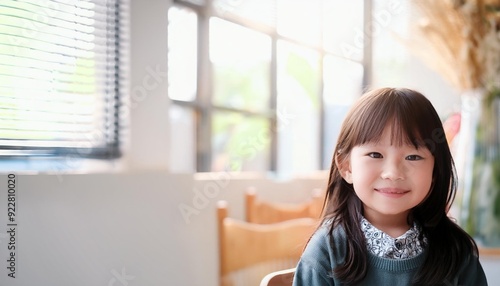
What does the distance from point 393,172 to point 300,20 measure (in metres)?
2.59

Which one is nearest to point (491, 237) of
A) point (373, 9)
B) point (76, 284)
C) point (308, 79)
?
point (76, 284)

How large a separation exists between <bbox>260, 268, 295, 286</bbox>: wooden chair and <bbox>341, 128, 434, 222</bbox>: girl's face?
19 centimetres

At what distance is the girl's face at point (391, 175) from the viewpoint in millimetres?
786

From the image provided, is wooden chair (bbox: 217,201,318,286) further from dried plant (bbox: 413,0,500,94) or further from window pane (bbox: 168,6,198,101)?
window pane (bbox: 168,6,198,101)

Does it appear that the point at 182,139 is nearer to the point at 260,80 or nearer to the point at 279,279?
the point at 260,80

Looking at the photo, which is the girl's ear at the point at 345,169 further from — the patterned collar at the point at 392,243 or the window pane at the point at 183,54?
the window pane at the point at 183,54

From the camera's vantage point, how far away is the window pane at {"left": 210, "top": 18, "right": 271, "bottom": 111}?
2.44m

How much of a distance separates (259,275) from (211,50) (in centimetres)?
109

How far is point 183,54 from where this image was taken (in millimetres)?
2227

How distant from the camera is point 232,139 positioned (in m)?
2.59

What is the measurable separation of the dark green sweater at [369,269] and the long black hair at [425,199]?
11 mm

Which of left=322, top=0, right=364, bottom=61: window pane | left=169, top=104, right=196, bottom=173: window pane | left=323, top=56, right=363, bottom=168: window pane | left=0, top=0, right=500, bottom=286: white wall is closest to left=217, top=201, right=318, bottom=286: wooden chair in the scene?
left=0, top=0, right=500, bottom=286: white wall

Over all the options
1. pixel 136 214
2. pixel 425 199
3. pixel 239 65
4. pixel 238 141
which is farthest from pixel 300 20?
pixel 425 199

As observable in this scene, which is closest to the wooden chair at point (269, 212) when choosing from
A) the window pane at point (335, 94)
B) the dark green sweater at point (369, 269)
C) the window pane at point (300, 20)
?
the dark green sweater at point (369, 269)
